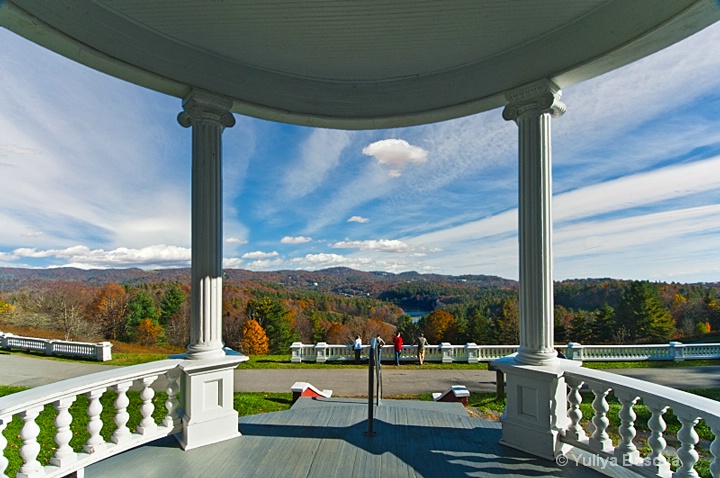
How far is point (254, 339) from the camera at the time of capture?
2792 centimetres

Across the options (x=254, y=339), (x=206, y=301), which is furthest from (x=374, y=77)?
(x=254, y=339)

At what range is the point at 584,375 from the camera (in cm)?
291

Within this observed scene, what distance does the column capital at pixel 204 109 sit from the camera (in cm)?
345

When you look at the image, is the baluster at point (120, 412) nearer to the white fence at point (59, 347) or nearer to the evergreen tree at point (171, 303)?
the white fence at point (59, 347)

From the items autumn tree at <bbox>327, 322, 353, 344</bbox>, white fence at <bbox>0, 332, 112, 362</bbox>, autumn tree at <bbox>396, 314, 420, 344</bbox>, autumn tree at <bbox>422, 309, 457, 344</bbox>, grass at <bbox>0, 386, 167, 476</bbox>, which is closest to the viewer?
grass at <bbox>0, 386, 167, 476</bbox>

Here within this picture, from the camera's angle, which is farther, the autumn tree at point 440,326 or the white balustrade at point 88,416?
the autumn tree at point 440,326

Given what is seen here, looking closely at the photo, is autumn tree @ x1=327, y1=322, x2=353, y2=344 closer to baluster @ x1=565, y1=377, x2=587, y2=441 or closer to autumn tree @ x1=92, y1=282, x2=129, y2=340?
autumn tree @ x1=92, y1=282, x2=129, y2=340

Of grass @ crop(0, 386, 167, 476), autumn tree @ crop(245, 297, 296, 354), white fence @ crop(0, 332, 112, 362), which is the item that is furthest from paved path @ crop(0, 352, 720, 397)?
autumn tree @ crop(245, 297, 296, 354)

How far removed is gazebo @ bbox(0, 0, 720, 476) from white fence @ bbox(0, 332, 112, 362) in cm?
1617

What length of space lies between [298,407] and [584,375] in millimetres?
3156

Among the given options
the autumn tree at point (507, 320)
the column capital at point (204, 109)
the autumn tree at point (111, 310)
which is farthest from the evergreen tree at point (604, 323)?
the autumn tree at point (111, 310)

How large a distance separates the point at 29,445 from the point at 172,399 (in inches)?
43.6

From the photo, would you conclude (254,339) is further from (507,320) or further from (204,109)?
(204,109)

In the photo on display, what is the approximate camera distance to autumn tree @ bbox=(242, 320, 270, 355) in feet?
91.0
